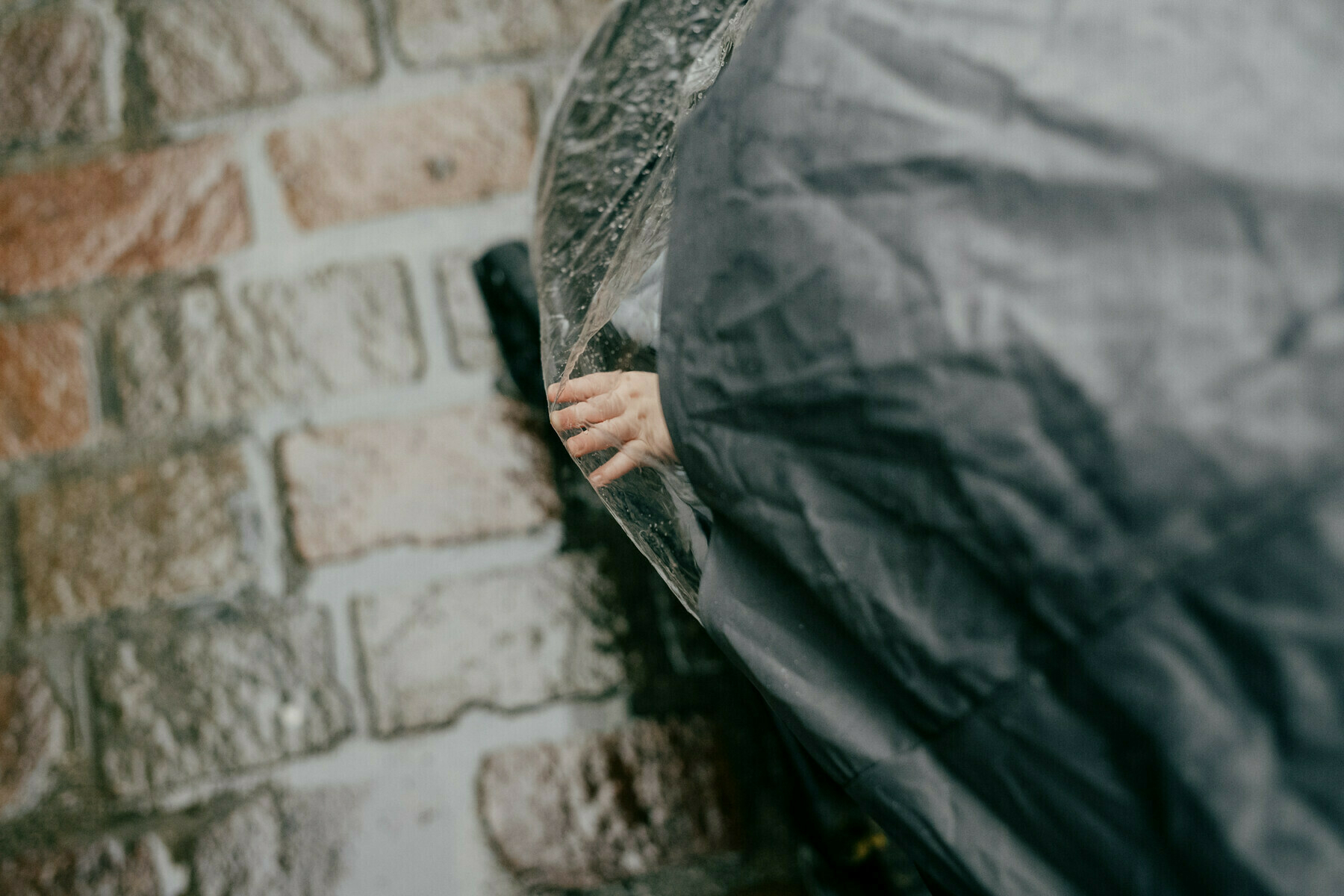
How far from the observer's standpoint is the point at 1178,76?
224 mm

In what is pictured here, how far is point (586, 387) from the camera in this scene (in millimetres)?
410

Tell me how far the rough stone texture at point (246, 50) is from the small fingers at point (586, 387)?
533mm

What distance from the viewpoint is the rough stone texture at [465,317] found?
0.72 metres

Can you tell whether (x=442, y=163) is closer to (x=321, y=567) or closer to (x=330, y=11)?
(x=330, y=11)

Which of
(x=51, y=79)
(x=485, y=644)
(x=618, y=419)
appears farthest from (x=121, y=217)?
(x=618, y=419)

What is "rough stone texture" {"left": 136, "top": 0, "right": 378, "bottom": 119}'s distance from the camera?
763mm

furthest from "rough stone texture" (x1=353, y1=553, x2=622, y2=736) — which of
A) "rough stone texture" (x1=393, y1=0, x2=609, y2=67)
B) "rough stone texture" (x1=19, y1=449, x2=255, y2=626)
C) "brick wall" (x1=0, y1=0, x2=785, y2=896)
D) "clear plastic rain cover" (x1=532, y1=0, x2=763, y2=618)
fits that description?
"rough stone texture" (x1=393, y1=0, x2=609, y2=67)

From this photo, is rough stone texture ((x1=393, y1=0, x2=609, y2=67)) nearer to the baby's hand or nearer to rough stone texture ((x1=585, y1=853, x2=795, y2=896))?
the baby's hand

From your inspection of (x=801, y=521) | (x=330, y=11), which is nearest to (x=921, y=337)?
(x=801, y=521)

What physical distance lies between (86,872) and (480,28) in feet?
2.73

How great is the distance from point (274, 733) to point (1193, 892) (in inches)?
26.3

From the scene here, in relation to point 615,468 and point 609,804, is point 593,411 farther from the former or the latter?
point 609,804

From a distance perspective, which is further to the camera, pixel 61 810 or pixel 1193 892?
pixel 61 810

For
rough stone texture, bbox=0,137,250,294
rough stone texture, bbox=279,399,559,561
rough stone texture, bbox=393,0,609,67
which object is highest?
rough stone texture, bbox=393,0,609,67
